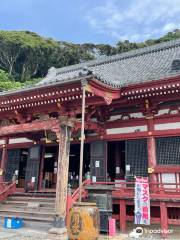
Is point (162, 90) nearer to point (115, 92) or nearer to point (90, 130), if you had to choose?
point (115, 92)

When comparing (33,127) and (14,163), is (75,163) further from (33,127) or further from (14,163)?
(33,127)

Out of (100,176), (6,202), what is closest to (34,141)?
(6,202)

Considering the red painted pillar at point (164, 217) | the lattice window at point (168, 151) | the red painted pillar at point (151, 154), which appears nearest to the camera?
the red painted pillar at point (164, 217)

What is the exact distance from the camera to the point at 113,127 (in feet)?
39.5

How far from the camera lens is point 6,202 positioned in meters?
12.0

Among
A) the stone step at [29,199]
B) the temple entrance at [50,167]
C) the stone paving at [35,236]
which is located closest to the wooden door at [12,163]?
the temple entrance at [50,167]

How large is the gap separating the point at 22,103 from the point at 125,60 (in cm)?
969

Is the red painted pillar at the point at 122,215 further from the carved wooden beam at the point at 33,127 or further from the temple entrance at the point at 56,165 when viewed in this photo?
the temple entrance at the point at 56,165

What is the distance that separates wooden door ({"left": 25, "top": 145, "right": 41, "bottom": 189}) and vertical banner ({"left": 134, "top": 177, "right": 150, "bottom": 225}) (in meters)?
5.74

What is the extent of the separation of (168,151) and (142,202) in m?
2.46

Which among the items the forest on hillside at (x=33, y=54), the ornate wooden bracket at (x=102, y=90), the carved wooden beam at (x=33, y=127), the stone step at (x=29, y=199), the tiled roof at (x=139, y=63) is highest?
the forest on hillside at (x=33, y=54)

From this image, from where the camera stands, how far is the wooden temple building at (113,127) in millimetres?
9266

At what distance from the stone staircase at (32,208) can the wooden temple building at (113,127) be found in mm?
741

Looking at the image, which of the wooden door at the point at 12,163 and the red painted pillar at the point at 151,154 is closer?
the red painted pillar at the point at 151,154
